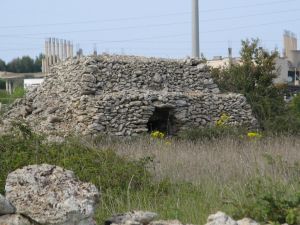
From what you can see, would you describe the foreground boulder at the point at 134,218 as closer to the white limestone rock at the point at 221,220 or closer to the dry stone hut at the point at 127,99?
the white limestone rock at the point at 221,220

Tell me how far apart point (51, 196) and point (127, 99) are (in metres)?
12.7

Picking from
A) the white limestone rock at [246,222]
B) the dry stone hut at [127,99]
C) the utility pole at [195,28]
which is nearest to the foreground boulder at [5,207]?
the white limestone rock at [246,222]

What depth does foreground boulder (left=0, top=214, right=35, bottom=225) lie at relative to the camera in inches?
202

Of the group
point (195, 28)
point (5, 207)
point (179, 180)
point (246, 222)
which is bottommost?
point (179, 180)

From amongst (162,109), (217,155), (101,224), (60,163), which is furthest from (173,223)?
(162,109)

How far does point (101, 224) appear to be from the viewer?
20.1 feet

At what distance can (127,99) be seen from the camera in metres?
18.0

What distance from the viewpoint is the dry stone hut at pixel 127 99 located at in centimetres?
1781

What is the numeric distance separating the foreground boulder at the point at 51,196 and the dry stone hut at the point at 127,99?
37.9 ft

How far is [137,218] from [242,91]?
18.2 meters

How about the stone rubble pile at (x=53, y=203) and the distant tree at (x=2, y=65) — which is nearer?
the stone rubble pile at (x=53, y=203)

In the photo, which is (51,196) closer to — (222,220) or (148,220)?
(148,220)

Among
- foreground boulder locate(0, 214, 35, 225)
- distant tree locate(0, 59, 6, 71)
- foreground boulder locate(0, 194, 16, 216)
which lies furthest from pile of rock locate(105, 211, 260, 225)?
distant tree locate(0, 59, 6, 71)

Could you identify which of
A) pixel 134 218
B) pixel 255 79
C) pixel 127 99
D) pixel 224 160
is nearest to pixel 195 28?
→ pixel 255 79
